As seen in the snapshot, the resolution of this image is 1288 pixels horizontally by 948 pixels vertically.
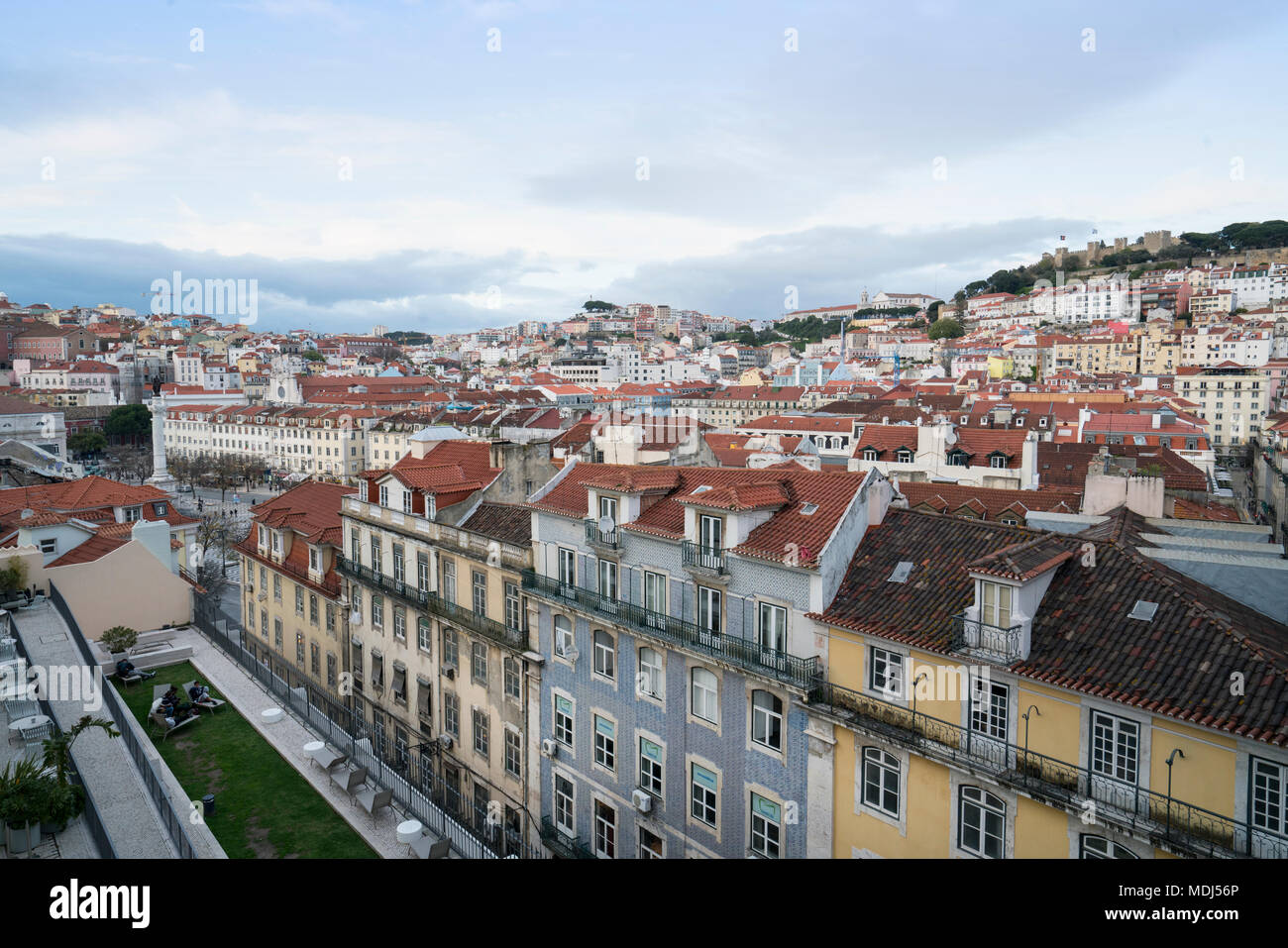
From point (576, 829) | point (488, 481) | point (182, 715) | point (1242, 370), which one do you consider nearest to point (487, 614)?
point (488, 481)

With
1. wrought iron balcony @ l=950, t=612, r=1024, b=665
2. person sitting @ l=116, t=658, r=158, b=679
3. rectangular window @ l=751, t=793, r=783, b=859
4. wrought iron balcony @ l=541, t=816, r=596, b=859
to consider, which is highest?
wrought iron balcony @ l=950, t=612, r=1024, b=665

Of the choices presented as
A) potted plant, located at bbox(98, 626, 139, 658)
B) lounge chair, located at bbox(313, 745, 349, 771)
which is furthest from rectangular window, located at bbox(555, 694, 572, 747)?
potted plant, located at bbox(98, 626, 139, 658)

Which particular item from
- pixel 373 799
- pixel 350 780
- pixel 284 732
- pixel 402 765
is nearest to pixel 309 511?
pixel 402 765

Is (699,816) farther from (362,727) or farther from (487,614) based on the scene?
(362,727)

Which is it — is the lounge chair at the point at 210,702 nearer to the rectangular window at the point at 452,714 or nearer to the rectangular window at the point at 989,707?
the rectangular window at the point at 452,714

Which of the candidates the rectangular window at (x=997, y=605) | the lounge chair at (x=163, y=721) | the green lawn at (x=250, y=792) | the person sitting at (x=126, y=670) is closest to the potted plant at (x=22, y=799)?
the green lawn at (x=250, y=792)

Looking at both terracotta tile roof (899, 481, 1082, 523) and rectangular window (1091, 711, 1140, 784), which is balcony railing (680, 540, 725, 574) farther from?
terracotta tile roof (899, 481, 1082, 523)
